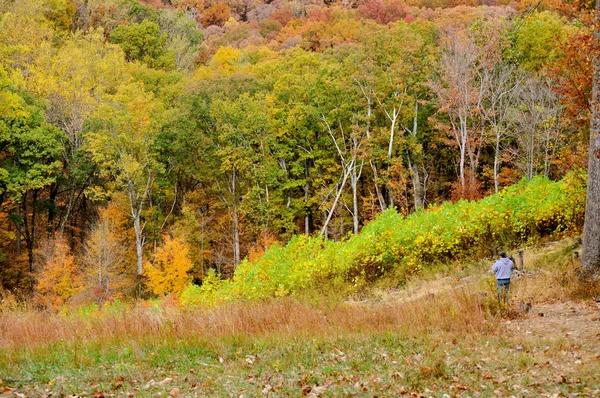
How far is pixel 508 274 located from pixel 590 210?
2.74 m

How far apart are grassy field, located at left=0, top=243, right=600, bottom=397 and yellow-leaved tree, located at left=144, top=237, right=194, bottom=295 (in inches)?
765

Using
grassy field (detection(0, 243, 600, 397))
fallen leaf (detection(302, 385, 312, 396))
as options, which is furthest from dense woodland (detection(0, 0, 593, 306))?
fallen leaf (detection(302, 385, 312, 396))

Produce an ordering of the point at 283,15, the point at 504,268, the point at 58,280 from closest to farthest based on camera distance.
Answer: the point at 504,268 < the point at 58,280 < the point at 283,15

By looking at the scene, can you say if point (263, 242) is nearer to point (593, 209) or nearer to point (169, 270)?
point (169, 270)

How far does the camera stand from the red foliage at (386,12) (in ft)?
237

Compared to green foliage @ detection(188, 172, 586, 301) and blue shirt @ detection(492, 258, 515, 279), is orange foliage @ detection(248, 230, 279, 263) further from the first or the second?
blue shirt @ detection(492, 258, 515, 279)

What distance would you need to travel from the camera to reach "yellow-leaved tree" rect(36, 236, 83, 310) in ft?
91.7

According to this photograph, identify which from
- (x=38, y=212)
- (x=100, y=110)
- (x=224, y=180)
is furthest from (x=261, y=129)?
(x=38, y=212)

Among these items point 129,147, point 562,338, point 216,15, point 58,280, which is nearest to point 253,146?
point 129,147

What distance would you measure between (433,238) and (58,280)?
22.3m

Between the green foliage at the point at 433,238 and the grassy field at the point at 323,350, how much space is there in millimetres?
4030

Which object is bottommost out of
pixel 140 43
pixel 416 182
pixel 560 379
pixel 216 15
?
pixel 416 182

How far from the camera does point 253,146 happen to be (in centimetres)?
3681

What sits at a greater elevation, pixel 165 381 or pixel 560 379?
pixel 560 379
